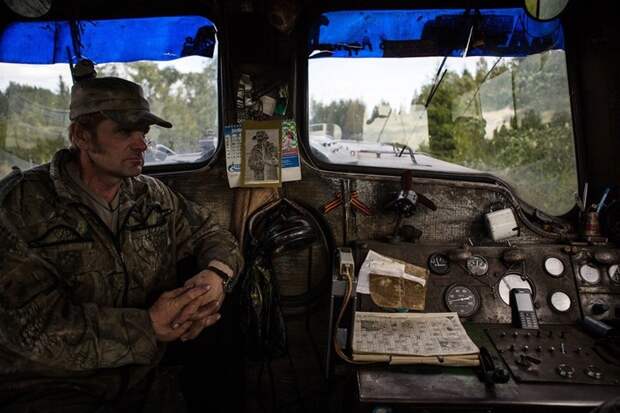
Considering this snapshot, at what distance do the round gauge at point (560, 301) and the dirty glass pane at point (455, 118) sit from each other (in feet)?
1.95

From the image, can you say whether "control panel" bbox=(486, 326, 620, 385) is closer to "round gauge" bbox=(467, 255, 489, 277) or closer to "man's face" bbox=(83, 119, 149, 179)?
"round gauge" bbox=(467, 255, 489, 277)

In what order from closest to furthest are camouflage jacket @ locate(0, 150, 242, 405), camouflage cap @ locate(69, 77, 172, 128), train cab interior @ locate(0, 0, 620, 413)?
camouflage jacket @ locate(0, 150, 242, 405) → camouflage cap @ locate(69, 77, 172, 128) → train cab interior @ locate(0, 0, 620, 413)

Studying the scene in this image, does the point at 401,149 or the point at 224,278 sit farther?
the point at 401,149

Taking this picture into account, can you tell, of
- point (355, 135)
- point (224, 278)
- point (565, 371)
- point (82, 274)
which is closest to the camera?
point (565, 371)

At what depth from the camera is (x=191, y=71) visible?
8.14 ft

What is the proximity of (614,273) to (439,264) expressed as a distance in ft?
2.88

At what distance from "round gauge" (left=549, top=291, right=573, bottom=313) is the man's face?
2045 millimetres

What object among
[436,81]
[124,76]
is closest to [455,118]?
[436,81]

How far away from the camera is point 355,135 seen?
254 cm

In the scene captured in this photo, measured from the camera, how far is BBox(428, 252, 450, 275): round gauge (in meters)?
2.19

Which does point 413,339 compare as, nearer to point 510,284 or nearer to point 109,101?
point 510,284

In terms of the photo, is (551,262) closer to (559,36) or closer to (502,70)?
(502,70)

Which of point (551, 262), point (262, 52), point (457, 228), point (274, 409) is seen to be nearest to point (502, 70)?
point (457, 228)

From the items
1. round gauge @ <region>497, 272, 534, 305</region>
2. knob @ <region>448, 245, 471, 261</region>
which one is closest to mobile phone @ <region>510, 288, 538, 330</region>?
round gauge @ <region>497, 272, 534, 305</region>
